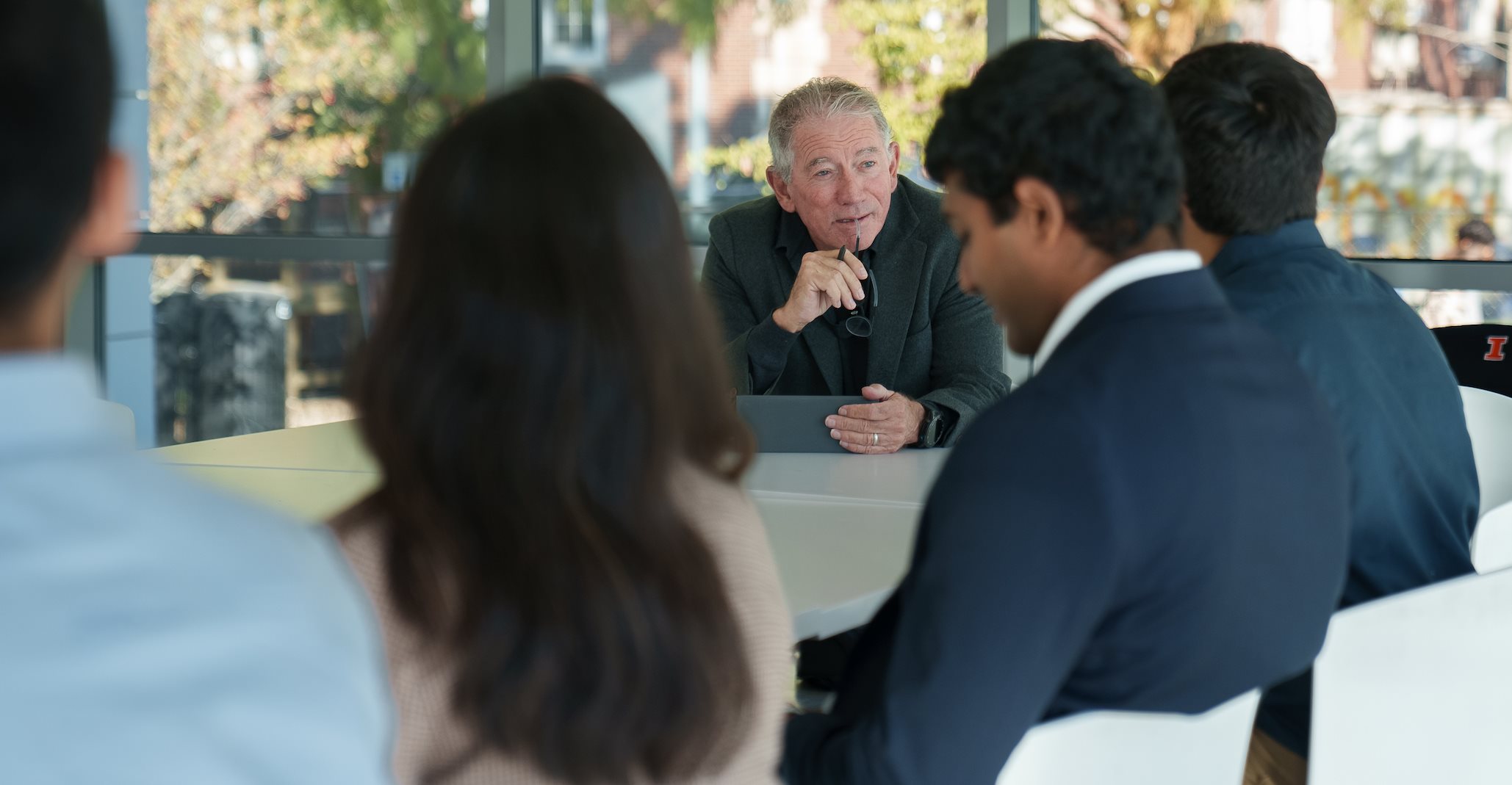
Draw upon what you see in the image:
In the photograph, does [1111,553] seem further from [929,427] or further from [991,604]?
[929,427]

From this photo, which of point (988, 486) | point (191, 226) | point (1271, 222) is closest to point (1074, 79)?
point (988, 486)

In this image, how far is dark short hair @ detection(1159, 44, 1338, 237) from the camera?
165 cm

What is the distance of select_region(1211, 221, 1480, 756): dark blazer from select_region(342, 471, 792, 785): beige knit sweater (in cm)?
83

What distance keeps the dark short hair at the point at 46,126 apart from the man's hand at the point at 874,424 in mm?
1845

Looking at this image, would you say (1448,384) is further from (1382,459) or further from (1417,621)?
(1417,621)

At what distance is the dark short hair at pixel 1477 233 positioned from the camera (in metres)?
4.26

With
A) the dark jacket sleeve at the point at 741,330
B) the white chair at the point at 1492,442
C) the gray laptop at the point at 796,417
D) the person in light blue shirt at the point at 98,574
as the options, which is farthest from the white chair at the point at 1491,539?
the person in light blue shirt at the point at 98,574

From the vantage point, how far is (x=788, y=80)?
4855 mm

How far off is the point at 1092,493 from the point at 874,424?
126cm

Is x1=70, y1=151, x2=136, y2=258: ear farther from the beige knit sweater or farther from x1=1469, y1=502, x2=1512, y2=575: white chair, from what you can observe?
x1=1469, y1=502, x2=1512, y2=575: white chair

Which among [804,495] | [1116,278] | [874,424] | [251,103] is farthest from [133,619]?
[251,103]

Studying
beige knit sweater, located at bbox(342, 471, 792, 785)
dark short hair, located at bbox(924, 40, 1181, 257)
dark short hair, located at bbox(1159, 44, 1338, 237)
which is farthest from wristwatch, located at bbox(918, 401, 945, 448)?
beige knit sweater, located at bbox(342, 471, 792, 785)

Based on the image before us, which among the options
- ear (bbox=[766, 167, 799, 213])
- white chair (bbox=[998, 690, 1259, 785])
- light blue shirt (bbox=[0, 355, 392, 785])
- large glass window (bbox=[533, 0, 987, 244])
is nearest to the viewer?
light blue shirt (bbox=[0, 355, 392, 785])

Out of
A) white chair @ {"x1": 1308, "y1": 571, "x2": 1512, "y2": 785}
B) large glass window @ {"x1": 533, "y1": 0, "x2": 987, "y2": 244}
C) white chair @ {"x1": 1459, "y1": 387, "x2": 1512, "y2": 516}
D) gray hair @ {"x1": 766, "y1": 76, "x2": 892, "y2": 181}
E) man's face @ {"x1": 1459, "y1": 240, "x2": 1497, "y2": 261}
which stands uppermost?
large glass window @ {"x1": 533, "y1": 0, "x2": 987, "y2": 244}
